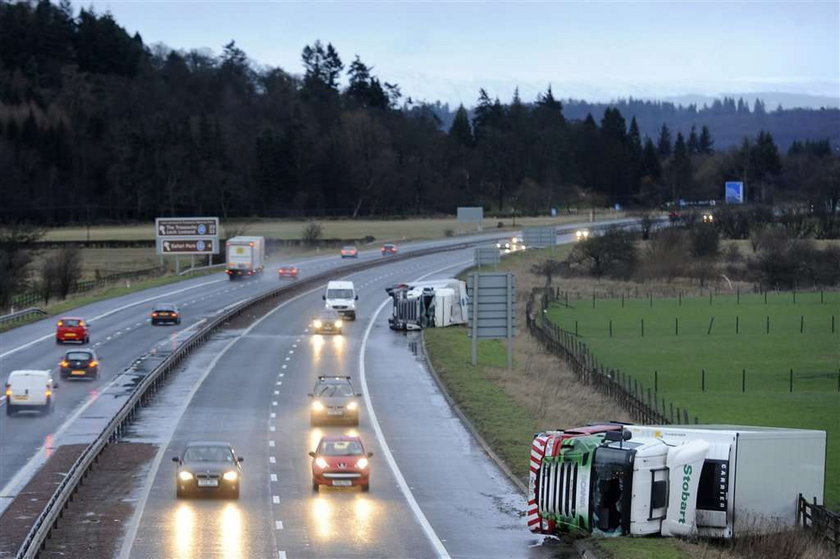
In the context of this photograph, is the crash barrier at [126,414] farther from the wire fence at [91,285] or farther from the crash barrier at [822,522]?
the wire fence at [91,285]

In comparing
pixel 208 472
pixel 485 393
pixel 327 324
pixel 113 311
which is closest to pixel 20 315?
pixel 113 311

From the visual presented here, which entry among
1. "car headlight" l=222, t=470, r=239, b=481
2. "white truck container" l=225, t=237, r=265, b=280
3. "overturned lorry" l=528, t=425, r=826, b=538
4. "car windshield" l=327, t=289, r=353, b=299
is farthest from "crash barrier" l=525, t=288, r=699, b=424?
"white truck container" l=225, t=237, r=265, b=280

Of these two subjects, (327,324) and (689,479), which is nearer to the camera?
(689,479)

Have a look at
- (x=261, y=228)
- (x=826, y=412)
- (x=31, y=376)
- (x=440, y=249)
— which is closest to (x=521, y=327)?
(x=826, y=412)

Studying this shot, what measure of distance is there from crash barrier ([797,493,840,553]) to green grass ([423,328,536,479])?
37.6 feet

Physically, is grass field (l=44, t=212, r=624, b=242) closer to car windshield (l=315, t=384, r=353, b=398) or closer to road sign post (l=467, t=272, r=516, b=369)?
road sign post (l=467, t=272, r=516, b=369)

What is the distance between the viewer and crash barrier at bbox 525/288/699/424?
159 feet

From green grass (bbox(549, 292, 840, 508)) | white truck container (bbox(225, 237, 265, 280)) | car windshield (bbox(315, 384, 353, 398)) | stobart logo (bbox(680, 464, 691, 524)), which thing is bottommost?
green grass (bbox(549, 292, 840, 508))

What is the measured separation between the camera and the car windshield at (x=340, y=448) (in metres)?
35.4

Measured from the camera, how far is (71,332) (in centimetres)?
7056

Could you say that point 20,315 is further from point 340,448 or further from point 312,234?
point 312,234

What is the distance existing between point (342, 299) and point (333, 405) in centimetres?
3861

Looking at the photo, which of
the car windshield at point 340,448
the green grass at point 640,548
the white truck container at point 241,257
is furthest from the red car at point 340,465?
the white truck container at point 241,257

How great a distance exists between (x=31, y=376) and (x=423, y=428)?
14726 mm
